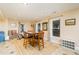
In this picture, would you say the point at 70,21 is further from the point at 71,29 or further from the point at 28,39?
the point at 28,39

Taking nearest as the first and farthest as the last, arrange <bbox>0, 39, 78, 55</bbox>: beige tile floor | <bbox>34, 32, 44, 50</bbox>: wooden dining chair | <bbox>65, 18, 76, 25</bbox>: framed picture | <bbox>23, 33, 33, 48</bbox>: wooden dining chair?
<bbox>0, 39, 78, 55</bbox>: beige tile floor, <bbox>65, 18, 76, 25</bbox>: framed picture, <bbox>34, 32, 44, 50</bbox>: wooden dining chair, <bbox>23, 33, 33, 48</bbox>: wooden dining chair

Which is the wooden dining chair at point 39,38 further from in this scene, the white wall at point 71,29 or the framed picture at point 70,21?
the framed picture at point 70,21

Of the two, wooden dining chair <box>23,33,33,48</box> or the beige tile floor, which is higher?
wooden dining chair <box>23,33,33,48</box>

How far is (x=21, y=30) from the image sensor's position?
315 cm

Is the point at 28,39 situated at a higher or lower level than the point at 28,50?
higher

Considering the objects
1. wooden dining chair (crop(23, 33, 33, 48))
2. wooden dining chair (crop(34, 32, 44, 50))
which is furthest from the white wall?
wooden dining chair (crop(23, 33, 33, 48))

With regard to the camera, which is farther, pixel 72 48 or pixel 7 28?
pixel 7 28

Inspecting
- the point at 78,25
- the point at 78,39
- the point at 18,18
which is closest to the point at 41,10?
the point at 18,18

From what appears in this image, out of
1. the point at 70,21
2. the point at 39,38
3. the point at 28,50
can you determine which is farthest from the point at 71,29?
the point at 28,50

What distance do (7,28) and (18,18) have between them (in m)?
1.38

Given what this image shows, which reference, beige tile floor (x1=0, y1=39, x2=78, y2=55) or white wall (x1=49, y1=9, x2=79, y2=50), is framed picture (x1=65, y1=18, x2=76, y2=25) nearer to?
white wall (x1=49, y1=9, x2=79, y2=50)

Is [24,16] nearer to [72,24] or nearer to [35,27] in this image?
[35,27]

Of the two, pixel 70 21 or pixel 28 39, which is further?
pixel 28 39

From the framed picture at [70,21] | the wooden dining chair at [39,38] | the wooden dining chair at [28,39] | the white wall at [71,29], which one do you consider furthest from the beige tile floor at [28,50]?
the framed picture at [70,21]
